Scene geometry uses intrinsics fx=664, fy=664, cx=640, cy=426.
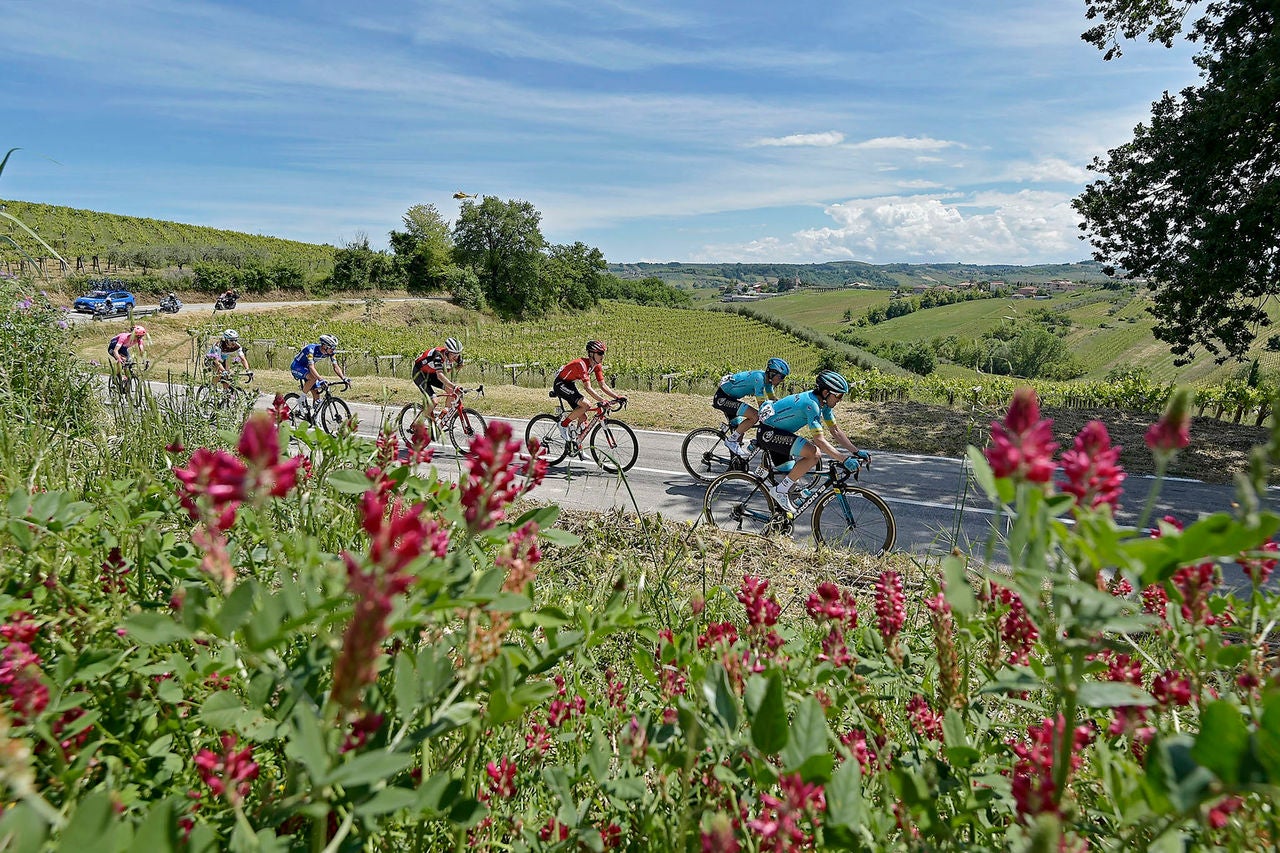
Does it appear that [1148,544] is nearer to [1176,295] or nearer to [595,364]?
[595,364]

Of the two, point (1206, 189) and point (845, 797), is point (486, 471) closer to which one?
point (845, 797)

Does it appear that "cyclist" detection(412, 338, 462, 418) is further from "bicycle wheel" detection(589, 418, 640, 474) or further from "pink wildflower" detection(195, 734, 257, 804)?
"pink wildflower" detection(195, 734, 257, 804)

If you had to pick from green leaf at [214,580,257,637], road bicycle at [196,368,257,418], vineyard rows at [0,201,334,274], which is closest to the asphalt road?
road bicycle at [196,368,257,418]

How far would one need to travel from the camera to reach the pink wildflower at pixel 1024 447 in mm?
810

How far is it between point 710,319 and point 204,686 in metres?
81.9

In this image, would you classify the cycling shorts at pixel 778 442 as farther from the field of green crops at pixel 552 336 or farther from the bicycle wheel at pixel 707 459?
the field of green crops at pixel 552 336

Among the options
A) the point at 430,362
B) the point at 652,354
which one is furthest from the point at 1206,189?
the point at 652,354

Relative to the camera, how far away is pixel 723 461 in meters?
9.62

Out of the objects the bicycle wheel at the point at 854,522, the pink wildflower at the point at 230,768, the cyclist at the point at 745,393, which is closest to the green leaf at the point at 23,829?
the pink wildflower at the point at 230,768

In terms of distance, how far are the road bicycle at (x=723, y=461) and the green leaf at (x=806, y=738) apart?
240 inches

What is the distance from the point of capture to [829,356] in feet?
184

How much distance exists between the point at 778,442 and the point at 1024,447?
21.3 ft

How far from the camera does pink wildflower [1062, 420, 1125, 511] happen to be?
0.90 meters

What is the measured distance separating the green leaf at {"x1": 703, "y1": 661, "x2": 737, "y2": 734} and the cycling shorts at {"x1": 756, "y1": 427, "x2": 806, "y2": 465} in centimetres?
621
